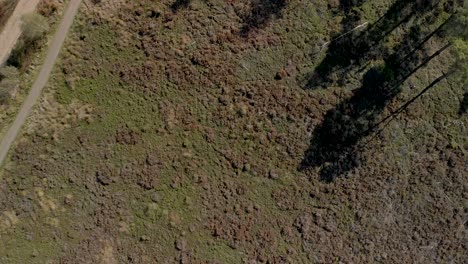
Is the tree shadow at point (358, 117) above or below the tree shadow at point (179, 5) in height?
below

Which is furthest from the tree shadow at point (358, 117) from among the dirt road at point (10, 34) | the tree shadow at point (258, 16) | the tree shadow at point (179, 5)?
the dirt road at point (10, 34)

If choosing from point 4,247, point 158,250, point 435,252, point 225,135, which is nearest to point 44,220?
point 4,247

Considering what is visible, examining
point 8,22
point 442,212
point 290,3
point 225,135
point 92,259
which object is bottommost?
point 92,259

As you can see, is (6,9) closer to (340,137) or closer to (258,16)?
(258,16)

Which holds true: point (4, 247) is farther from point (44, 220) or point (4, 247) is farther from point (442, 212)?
point (442, 212)

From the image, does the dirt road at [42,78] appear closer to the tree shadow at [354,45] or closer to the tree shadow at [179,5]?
the tree shadow at [179,5]

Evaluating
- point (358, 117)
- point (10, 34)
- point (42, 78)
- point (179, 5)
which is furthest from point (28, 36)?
point (358, 117)
